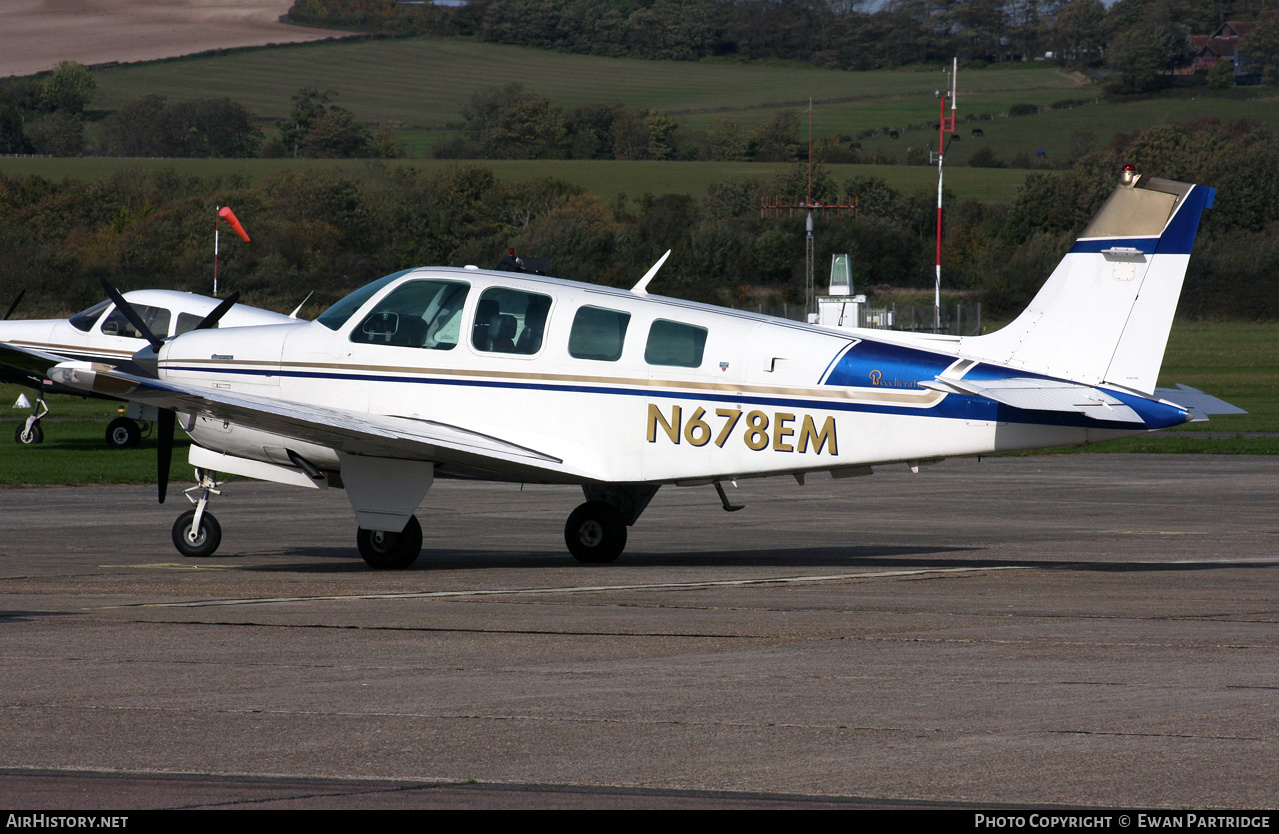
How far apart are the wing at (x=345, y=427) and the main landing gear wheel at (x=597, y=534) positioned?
31.7 inches

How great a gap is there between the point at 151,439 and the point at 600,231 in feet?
181

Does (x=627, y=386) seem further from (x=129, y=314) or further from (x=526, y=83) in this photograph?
(x=526, y=83)

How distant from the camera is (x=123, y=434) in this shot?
92.9ft

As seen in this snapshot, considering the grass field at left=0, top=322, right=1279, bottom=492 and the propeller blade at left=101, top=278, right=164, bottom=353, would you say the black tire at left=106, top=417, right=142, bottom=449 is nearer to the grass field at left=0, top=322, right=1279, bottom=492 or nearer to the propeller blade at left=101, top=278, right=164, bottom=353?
the grass field at left=0, top=322, right=1279, bottom=492

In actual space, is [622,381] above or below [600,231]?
above

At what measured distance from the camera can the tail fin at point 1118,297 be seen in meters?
12.2

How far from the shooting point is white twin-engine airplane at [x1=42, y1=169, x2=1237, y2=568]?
12.2 metres

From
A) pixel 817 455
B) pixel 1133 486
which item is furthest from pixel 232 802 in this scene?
pixel 1133 486

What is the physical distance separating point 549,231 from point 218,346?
71.8 metres

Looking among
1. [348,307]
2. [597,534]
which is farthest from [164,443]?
[597,534]

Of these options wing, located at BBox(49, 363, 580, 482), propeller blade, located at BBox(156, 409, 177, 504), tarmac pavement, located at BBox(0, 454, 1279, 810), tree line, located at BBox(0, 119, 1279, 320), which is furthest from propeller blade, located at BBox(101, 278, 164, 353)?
tree line, located at BBox(0, 119, 1279, 320)

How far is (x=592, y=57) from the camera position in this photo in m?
186

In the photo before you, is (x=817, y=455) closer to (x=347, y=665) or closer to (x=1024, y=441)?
(x=1024, y=441)

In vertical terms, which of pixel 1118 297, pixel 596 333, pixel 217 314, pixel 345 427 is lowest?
pixel 345 427
